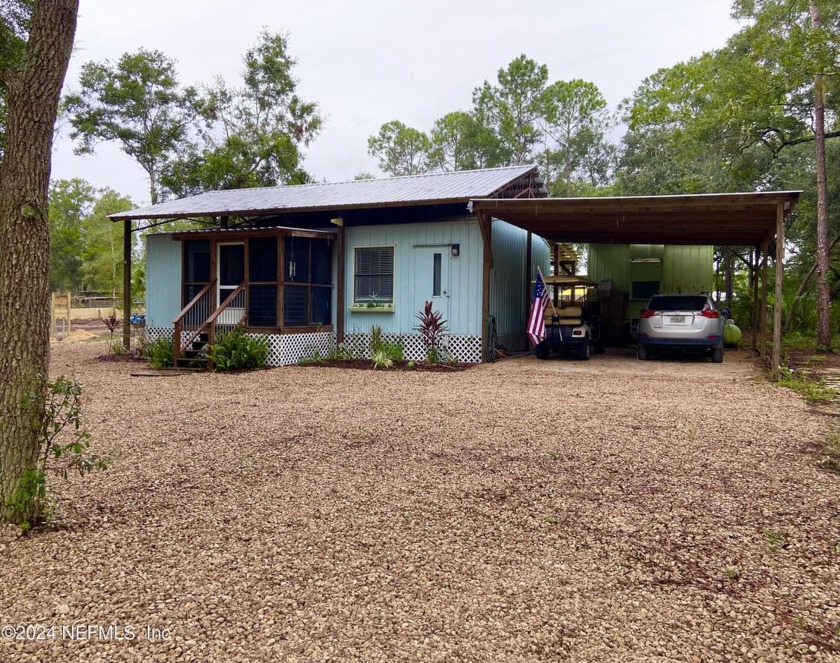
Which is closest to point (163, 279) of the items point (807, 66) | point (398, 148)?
point (807, 66)

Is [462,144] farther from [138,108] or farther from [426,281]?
[426,281]

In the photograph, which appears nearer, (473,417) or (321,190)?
(473,417)

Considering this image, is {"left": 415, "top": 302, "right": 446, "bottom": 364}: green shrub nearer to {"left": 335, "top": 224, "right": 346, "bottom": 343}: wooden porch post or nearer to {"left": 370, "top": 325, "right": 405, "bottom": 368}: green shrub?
{"left": 370, "top": 325, "right": 405, "bottom": 368}: green shrub

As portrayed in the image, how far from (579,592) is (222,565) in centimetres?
164

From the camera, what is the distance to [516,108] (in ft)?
115

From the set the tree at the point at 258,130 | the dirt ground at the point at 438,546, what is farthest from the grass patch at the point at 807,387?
the tree at the point at 258,130

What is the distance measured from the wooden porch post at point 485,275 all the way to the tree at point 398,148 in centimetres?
2967

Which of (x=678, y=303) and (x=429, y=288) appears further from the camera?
(x=429, y=288)

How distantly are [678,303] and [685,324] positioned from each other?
0.43 metres

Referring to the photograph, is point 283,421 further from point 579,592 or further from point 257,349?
point 257,349

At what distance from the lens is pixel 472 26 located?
69.4 feet

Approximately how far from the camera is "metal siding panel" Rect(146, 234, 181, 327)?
1462cm

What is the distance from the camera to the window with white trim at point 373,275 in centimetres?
1285

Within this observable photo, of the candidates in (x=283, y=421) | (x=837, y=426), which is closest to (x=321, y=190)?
(x=283, y=421)
